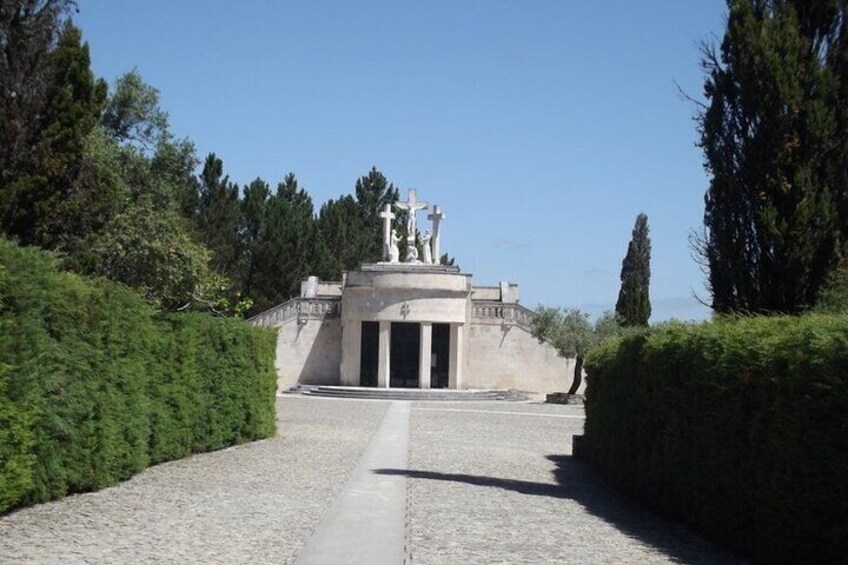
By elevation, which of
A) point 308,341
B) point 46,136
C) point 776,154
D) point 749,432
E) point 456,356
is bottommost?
point 749,432

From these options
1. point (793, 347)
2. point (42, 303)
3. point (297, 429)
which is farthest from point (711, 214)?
point (297, 429)

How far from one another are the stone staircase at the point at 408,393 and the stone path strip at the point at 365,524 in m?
26.7

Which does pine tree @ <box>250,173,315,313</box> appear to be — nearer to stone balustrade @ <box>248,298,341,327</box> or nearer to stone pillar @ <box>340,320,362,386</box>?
stone balustrade @ <box>248,298,341,327</box>

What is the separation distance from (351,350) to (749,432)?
40.4 m

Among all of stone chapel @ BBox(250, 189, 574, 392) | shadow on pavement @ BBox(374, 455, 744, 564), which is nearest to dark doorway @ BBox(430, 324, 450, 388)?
stone chapel @ BBox(250, 189, 574, 392)

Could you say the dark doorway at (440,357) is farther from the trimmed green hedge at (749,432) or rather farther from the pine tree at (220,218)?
the trimmed green hedge at (749,432)

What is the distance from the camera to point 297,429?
85.9ft

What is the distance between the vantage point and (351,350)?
4972 centimetres

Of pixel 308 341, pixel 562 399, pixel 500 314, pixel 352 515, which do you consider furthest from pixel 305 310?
pixel 352 515

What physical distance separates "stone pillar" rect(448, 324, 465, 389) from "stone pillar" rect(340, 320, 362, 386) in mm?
4459

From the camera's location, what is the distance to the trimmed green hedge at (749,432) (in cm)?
842

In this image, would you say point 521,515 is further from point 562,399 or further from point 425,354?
point 425,354

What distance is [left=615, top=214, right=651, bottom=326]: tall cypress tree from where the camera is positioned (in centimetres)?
6182

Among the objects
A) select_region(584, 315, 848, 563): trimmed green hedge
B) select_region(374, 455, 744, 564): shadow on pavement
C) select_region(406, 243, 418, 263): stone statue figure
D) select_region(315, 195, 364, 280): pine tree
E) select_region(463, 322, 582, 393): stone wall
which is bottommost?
select_region(374, 455, 744, 564): shadow on pavement
